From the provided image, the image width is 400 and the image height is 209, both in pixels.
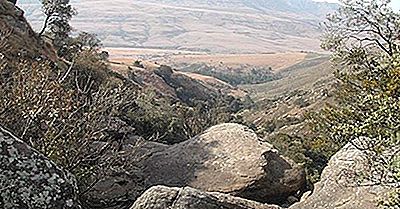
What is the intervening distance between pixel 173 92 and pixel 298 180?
120009mm

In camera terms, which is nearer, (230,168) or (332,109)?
(332,109)

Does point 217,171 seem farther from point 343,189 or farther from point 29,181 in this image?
point 29,181

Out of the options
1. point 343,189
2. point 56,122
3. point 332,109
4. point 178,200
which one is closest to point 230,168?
point 332,109

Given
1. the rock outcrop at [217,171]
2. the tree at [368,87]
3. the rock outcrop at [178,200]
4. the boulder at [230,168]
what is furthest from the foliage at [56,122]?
the tree at [368,87]

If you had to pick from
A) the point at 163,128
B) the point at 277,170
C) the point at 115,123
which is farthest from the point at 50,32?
the point at 277,170

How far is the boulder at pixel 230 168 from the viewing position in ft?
78.9

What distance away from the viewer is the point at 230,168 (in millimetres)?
24891

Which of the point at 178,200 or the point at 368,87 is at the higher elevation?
the point at 368,87

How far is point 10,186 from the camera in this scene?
1149cm

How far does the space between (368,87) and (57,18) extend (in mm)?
67912

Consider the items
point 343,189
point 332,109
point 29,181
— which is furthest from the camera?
point 332,109

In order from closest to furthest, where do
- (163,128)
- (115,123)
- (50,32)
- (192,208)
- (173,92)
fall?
1. (192,208)
2. (115,123)
3. (163,128)
4. (50,32)
5. (173,92)

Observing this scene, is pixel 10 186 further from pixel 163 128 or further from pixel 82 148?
pixel 163 128

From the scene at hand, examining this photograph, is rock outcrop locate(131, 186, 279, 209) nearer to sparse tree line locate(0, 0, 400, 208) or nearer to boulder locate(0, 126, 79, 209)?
sparse tree line locate(0, 0, 400, 208)
